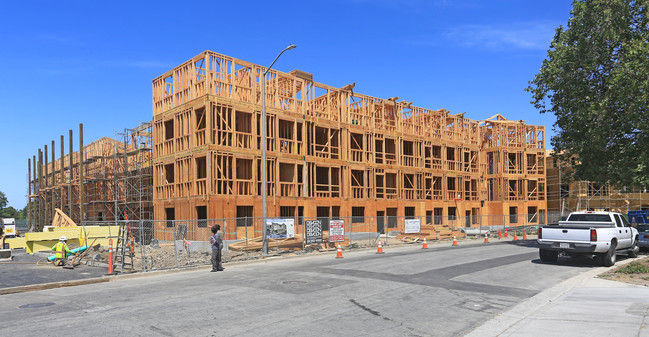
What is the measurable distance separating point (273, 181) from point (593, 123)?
806 inches

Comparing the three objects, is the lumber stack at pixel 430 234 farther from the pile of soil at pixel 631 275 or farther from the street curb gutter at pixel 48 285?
the street curb gutter at pixel 48 285

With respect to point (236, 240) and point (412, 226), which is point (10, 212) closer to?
point (236, 240)

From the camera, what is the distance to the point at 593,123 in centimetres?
2344

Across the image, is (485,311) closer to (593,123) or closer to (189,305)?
(189,305)

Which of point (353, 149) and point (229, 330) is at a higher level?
point (353, 149)

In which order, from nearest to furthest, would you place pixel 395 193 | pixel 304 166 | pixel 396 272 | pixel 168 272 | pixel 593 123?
pixel 396 272
pixel 168 272
pixel 593 123
pixel 304 166
pixel 395 193

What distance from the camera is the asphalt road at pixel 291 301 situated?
829cm

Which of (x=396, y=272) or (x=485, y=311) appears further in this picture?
(x=396, y=272)

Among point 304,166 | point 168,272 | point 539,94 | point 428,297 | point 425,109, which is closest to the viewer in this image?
point 428,297

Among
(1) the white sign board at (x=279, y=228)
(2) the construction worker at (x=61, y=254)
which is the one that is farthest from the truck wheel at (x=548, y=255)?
(2) the construction worker at (x=61, y=254)

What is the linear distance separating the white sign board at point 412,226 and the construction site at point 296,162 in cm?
152


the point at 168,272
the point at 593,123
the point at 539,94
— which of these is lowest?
the point at 168,272

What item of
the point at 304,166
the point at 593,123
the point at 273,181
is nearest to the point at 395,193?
the point at 304,166

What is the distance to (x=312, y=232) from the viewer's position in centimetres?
2506
